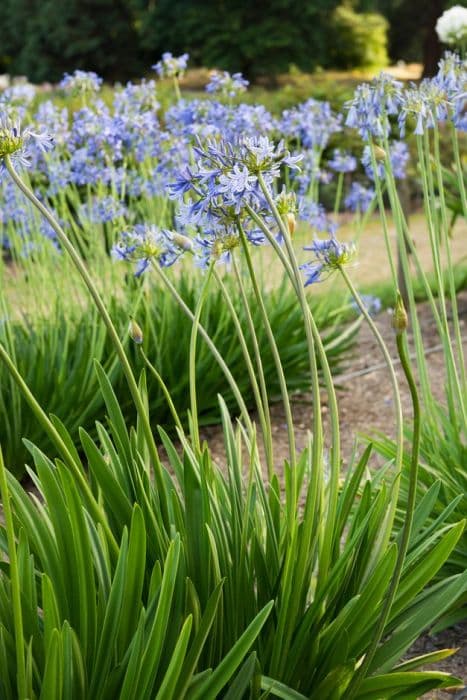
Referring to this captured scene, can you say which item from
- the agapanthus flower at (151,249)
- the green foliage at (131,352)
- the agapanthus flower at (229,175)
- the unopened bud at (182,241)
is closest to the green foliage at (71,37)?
the green foliage at (131,352)

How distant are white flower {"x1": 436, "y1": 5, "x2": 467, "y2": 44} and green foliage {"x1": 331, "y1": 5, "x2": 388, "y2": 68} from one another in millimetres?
25201

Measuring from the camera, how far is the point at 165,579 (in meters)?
1.50

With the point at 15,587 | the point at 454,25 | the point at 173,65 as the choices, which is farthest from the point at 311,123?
the point at 15,587

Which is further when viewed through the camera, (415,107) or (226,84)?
(226,84)

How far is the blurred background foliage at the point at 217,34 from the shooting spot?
84.1 ft

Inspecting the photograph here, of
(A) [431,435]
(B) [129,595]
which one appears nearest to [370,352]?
(A) [431,435]

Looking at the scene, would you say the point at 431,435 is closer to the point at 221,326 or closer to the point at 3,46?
the point at 221,326

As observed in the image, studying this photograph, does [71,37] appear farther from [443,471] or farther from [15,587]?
[15,587]

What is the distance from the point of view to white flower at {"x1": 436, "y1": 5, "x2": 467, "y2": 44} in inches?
139

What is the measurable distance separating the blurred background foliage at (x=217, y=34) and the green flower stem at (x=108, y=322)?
24.3 meters

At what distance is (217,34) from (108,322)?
86.4 ft

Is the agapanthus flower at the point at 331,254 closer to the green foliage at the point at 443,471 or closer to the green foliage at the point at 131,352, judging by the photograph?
the green foliage at the point at 443,471

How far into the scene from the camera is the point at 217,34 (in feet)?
86.1

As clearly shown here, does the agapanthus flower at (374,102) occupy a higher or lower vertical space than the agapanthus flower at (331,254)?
higher
